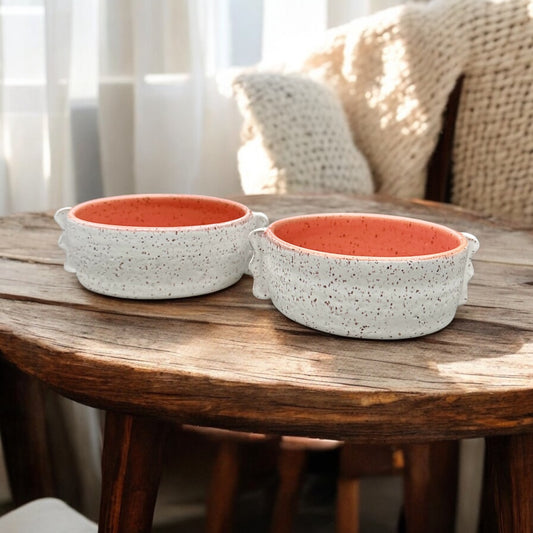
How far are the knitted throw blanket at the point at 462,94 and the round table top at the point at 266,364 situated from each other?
0.58 metres

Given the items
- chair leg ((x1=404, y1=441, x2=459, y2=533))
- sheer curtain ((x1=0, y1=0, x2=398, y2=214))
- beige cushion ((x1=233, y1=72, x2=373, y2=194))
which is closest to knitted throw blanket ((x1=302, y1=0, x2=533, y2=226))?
beige cushion ((x1=233, y1=72, x2=373, y2=194))

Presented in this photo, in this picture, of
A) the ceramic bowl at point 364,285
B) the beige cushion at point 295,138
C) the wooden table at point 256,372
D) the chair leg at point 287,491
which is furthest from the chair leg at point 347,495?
the ceramic bowl at point 364,285

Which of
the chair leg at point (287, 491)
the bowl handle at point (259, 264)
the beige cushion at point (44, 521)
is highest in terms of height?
the bowl handle at point (259, 264)

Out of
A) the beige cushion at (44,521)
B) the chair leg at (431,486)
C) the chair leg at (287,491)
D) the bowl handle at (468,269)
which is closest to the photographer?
the bowl handle at (468,269)

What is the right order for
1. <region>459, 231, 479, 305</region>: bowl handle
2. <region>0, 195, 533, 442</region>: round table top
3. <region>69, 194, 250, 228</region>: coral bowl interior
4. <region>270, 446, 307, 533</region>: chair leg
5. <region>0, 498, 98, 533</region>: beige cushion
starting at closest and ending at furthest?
<region>0, 195, 533, 442</region>: round table top < <region>459, 231, 479, 305</region>: bowl handle < <region>69, 194, 250, 228</region>: coral bowl interior < <region>0, 498, 98, 533</region>: beige cushion < <region>270, 446, 307, 533</region>: chair leg

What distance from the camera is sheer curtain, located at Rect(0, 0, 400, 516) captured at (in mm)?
1105

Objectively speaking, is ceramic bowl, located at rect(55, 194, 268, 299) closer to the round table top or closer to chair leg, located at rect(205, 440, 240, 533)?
the round table top

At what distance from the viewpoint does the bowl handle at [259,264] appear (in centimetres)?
53

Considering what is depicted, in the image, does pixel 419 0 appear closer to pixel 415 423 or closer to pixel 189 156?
pixel 189 156

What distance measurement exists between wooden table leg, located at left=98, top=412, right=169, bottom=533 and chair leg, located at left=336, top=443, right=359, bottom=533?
0.59 m

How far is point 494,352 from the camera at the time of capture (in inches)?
18.6

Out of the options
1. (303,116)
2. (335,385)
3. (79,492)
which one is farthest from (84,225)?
(79,492)

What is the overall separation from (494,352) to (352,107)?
0.84 m

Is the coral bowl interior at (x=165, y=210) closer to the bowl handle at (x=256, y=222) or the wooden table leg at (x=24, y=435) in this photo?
the bowl handle at (x=256, y=222)
